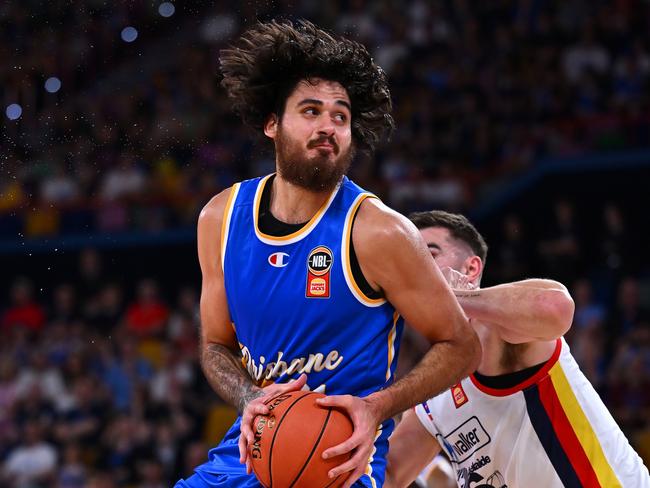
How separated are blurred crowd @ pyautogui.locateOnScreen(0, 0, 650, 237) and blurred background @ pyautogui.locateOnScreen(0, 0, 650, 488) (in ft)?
0.10

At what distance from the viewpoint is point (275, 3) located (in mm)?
14703

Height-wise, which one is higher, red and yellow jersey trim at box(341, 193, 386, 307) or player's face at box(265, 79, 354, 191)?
player's face at box(265, 79, 354, 191)

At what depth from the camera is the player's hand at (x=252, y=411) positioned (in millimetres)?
3289

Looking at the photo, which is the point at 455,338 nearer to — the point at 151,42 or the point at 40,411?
the point at 40,411

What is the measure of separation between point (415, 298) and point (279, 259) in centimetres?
50

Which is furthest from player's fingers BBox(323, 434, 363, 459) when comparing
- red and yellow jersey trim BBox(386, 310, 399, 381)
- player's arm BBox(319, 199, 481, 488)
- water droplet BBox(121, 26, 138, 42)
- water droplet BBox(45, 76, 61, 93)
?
water droplet BBox(121, 26, 138, 42)

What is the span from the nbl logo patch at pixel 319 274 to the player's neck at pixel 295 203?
0.20 metres

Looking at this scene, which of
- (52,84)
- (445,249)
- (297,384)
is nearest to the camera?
(297,384)

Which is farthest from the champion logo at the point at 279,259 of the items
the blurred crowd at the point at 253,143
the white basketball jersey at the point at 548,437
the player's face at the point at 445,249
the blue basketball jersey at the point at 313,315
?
the blurred crowd at the point at 253,143

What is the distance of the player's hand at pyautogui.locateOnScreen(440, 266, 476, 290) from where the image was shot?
441 centimetres

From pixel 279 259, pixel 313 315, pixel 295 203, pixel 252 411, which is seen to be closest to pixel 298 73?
pixel 295 203

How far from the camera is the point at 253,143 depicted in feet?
34.4

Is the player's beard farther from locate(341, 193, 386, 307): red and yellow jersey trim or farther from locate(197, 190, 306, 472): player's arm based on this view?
locate(197, 190, 306, 472): player's arm

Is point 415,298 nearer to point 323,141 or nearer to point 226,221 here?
point 323,141
